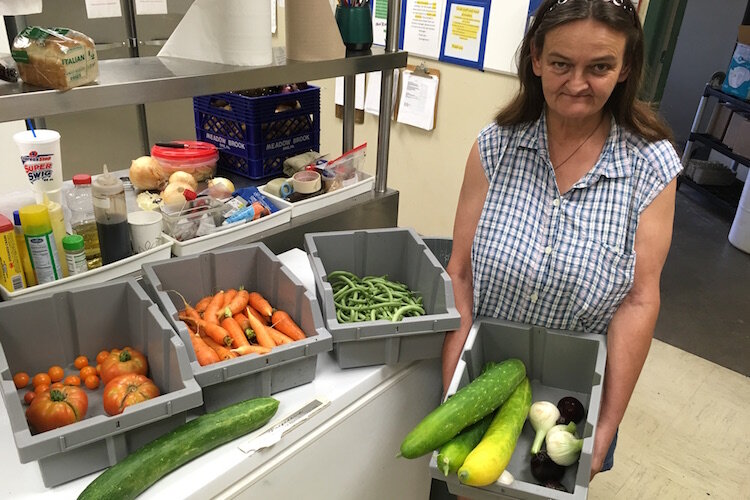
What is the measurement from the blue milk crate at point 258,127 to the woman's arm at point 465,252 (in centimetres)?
70

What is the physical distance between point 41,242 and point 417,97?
2.26 m

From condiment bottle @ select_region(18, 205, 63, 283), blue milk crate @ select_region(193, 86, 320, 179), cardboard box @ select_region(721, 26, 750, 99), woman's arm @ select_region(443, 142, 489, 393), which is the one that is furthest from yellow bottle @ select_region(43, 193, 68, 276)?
cardboard box @ select_region(721, 26, 750, 99)

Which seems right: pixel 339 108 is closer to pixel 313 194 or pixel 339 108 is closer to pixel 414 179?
pixel 414 179

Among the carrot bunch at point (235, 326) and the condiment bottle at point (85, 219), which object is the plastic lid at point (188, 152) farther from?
the carrot bunch at point (235, 326)

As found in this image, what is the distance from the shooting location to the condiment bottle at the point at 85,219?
1403 mm

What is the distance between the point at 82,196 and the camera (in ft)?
4.76

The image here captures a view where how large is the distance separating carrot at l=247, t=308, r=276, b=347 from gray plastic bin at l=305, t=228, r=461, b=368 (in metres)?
0.13

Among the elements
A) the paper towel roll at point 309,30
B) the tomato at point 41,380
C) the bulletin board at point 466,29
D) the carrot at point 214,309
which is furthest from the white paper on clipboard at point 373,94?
the tomato at point 41,380

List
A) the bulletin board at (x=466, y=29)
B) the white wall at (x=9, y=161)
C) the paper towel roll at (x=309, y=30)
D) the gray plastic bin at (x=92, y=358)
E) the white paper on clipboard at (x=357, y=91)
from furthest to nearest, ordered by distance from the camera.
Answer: the white paper on clipboard at (x=357, y=91) < the white wall at (x=9, y=161) < the bulletin board at (x=466, y=29) < the paper towel roll at (x=309, y=30) < the gray plastic bin at (x=92, y=358)

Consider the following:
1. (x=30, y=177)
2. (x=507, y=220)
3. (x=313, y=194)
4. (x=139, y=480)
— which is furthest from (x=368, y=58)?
(x=139, y=480)

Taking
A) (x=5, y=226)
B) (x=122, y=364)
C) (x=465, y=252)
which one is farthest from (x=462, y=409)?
(x=5, y=226)

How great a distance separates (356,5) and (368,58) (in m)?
0.16

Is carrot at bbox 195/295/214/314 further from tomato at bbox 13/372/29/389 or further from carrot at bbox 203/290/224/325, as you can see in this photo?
tomato at bbox 13/372/29/389

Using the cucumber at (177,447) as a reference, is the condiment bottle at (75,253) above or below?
above
